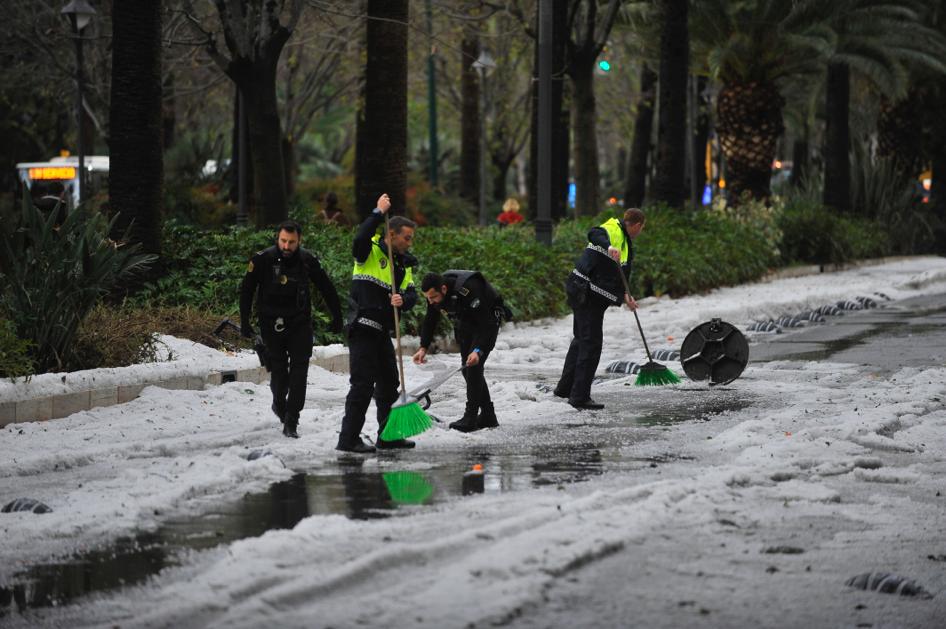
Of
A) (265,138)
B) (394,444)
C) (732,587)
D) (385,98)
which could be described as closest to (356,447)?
(394,444)

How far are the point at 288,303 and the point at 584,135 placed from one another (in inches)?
873

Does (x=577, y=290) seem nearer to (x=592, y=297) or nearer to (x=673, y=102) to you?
(x=592, y=297)

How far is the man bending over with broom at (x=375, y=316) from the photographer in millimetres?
10383

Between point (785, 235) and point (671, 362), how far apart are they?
19.1m

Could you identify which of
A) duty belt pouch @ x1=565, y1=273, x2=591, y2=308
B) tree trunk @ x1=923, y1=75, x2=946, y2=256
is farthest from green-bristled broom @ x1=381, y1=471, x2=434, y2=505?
tree trunk @ x1=923, y1=75, x2=946, y2=256

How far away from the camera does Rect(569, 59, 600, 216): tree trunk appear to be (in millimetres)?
32781

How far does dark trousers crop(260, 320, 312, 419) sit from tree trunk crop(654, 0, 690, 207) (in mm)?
20472

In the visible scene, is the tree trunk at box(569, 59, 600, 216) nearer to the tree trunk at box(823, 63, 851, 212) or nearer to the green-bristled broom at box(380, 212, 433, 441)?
the tree trunk at box(823, 63, 851, 212)

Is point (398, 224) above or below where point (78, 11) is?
below

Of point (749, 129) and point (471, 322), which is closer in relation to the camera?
point (471, 322)

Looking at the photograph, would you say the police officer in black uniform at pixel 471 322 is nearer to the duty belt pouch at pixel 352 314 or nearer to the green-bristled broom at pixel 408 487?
the duty belt pouch at pixel 352 314

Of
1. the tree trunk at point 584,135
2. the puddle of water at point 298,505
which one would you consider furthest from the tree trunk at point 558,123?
the puddle of water at point 298,505

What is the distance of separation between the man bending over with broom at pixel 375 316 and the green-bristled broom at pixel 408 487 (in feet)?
3.36

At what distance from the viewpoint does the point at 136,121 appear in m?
16.4
